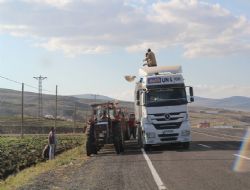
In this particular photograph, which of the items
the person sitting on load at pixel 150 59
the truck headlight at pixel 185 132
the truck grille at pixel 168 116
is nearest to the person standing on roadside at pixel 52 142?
the truck grille at pixel 168 116

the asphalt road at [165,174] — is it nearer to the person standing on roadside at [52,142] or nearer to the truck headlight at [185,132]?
the truck headlight at [185,132]

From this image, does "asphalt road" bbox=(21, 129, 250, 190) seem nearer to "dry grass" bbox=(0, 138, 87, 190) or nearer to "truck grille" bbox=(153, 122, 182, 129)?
"dry grass" bbox=(0, 138, 87, 190)

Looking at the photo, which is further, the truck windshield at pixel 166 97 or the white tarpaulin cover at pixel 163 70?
the white tarpaulin cover at pixel 163 70

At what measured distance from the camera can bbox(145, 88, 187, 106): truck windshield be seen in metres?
26.5

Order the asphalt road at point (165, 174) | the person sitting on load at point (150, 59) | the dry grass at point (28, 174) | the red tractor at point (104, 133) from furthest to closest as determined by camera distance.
Answer: the person sitting on load at point (150, 59) < the red tractor at point (104, 133) < the dry grass at point (28, 174) < the asphalt road at point (165, 174)

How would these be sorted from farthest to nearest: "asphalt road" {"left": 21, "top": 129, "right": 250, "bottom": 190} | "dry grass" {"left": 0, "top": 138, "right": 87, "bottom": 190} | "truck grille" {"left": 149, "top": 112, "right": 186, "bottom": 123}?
"truck grille" {"left": 149, "top": 112, "right": 186, "bottom": 123}
"dry grass" {"left": 0, "top": 138, "right": 87, "bottom": 190}
"asphalt road" {"left": 21, "top": 129, "right": 250, "bottom": 190}

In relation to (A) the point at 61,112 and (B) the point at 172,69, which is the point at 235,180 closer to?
(B) the point at 172,69

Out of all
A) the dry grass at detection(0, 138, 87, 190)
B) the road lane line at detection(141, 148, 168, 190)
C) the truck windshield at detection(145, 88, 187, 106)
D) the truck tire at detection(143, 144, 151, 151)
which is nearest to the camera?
the road lane line at detection(141, 148, 168, 190)

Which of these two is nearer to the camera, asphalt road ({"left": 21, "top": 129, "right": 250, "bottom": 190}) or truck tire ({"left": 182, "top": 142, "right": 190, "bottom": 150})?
asphalt road ({"left": 21, "top": 129, "right": 250, "bottom": 190})

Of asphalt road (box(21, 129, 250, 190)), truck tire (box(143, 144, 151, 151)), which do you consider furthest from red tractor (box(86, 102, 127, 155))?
asphalt road (box(21, 129, 250, 190))

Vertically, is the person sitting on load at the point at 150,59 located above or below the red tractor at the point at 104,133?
above

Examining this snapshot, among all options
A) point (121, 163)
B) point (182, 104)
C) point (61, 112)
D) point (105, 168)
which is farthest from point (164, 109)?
point (61, 112)

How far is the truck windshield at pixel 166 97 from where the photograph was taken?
2653 cm

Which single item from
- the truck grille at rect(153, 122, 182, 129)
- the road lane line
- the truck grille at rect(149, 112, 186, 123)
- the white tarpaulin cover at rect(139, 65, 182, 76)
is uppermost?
the white tarpaulin cover at rect(139, 65, 182, 76)
